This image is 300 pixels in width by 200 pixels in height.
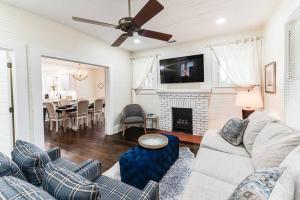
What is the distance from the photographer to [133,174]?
77.8 inches

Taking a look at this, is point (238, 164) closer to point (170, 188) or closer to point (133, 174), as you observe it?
point (170, 188)

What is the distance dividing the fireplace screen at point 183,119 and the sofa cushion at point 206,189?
298cm

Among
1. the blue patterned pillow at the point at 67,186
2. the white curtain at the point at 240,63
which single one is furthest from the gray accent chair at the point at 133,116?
the blue patterned pillow at the point at 67,186

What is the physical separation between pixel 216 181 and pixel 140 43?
12.8 ft

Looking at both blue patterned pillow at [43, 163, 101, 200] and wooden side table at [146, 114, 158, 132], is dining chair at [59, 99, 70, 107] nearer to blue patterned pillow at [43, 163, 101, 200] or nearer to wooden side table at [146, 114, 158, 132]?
wooden side table at [146, 114, 158, 132]

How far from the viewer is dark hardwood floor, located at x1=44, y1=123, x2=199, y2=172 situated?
10.1 ft

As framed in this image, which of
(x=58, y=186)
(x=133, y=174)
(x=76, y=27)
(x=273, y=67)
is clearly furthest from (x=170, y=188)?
(x=76, y=27)

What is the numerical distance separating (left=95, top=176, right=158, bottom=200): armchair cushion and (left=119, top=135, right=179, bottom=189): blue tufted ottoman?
51cm

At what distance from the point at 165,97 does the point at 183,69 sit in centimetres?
98

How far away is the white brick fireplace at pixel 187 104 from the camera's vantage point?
424 centimetres

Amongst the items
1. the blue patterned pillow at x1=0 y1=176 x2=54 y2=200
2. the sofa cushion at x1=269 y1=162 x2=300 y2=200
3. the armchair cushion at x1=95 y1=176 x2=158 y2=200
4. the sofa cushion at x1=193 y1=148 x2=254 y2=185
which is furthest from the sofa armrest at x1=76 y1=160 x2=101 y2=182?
the sofa cushion at x1=269 y1=162 x2=300 y2=200

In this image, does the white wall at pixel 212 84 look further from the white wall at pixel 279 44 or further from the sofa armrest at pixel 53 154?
the sofa armrest at pixel 53 154

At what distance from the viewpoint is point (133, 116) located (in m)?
4.93

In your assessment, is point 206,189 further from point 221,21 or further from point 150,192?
point 221,21
